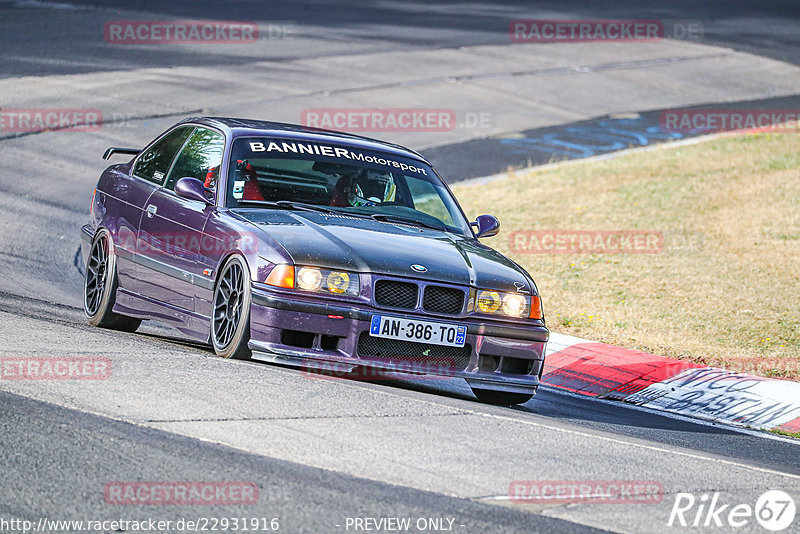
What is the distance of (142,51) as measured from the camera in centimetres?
2711

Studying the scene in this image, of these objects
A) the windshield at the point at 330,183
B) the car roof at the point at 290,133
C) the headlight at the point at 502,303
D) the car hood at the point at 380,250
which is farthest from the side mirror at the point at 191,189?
the headlight at the point at 502,303

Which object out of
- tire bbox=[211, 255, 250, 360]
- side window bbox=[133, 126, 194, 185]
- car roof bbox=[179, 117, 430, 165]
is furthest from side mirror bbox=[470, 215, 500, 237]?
side window bbox=[133, 126, 194, 185]

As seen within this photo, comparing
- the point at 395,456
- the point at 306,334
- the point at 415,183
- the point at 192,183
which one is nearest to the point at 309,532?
the point at 395,456

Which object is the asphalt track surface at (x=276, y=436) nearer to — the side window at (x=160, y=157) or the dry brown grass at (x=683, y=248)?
the side window at (x=160, y=157)

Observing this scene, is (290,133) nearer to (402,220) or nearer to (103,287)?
(402,220)

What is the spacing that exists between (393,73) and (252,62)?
306 centimetres

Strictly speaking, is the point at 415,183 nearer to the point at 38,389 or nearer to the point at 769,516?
the point at 38,389

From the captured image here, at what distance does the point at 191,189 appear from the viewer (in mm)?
8281

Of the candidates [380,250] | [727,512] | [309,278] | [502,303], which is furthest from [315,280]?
[727,512]

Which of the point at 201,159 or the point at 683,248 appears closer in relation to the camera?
the point at 201,159

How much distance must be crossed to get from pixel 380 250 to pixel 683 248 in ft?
29.6

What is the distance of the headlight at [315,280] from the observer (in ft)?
24.0

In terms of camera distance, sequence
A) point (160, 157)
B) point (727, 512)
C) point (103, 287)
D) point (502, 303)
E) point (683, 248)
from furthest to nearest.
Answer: point (683, 248) < point (160, 157) < point (103, 287) < point (502, 303) < point (727, 512)

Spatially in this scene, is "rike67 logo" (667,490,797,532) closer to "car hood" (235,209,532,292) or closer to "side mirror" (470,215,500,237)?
"car hood" (235,209,532,292)
